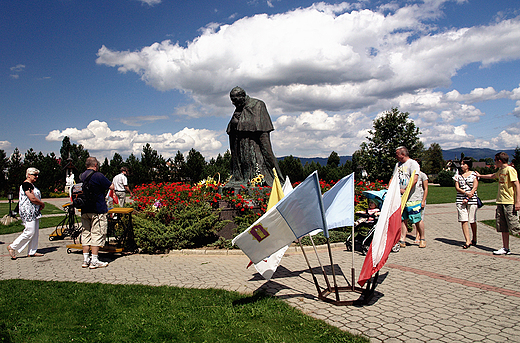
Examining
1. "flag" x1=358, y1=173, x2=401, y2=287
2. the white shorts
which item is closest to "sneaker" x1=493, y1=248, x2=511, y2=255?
the white shorts

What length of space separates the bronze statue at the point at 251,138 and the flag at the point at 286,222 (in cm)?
576

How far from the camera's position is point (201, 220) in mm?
7344

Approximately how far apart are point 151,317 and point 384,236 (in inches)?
106

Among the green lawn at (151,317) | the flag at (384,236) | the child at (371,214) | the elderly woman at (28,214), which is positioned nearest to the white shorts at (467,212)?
the child at (371,214)

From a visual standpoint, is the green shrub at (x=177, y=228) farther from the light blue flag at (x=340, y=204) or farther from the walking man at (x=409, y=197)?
the walking man at (x=409, y=197)

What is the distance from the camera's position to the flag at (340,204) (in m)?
4.51

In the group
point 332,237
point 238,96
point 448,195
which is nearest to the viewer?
point 332,237

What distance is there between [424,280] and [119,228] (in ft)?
23.3

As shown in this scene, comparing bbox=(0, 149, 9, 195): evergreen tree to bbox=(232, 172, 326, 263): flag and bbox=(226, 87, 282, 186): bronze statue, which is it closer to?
bbox=(226, 87, 282, 186): bronze statue

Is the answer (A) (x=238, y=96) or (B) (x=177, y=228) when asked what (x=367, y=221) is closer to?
(B) (x=177, y=228)

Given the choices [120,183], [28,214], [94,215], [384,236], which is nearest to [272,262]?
[384,236]

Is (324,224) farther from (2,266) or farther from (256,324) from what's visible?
(2,266)

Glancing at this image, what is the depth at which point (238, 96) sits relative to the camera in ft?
31.4

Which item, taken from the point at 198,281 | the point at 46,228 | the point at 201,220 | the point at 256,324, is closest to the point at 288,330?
the point at 256,324
